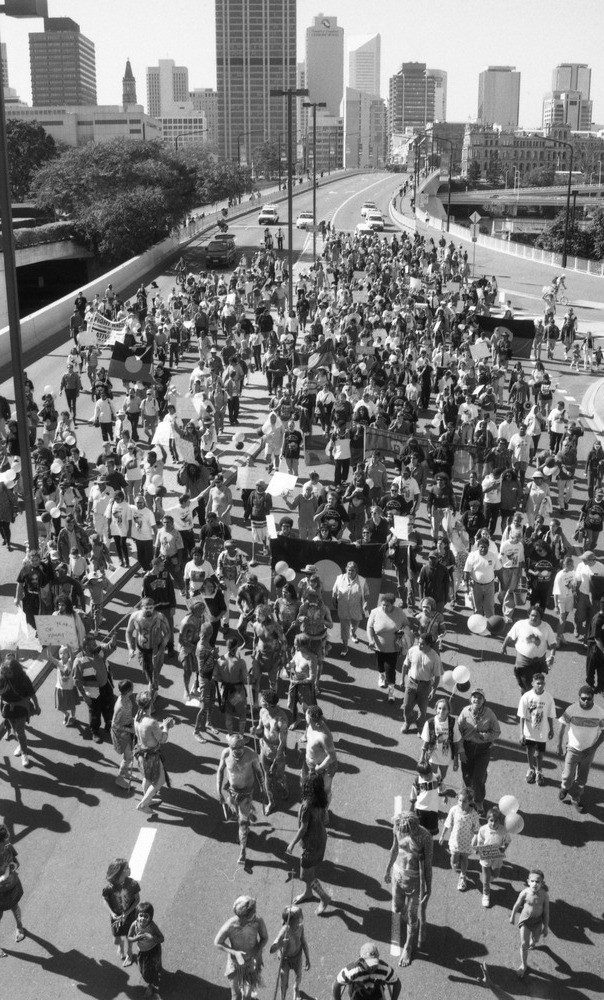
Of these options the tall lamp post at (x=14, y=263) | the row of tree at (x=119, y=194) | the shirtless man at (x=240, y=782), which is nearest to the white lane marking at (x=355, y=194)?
the row of tree at (x=119, y=194)

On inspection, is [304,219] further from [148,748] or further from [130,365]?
[148,748]

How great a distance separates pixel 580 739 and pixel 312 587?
3764 millimetres

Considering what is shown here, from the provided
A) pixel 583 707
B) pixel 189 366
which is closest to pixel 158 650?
pixel 583 707

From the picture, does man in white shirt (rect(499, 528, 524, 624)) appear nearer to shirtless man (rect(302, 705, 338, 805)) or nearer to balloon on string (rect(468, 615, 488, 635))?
balloon on string (rect(468, 615, 488, 635))

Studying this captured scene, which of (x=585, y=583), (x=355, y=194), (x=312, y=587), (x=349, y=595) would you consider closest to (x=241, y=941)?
(x=312, y=587)

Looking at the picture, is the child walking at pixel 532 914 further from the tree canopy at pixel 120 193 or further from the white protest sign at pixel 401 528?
the tree canopy at pixel 120 193

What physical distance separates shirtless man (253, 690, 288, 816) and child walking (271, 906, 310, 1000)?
2.57 metres

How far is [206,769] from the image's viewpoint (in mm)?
11484

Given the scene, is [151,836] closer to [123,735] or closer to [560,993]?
[123,735]

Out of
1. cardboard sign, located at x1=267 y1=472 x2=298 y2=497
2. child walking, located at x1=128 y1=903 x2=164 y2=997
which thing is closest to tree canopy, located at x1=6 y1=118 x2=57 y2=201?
cardboard sign, located at x1=267 y1=472 x2=298 y2=497

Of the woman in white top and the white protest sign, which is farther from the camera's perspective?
the white protest sign

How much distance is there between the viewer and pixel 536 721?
430 inches

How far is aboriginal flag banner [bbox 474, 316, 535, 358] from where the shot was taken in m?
32.8

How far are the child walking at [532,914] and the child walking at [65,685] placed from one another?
5.62 metres
